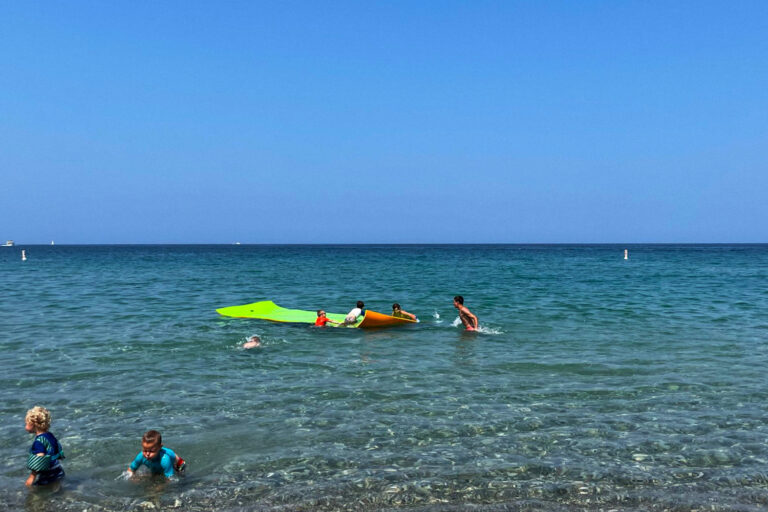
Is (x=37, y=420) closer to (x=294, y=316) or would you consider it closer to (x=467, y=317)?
(x=467, y=317)

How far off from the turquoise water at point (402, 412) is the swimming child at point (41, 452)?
0.72ft

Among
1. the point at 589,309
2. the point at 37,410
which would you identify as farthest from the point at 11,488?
the point at 589,309

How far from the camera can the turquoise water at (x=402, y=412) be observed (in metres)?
6.34

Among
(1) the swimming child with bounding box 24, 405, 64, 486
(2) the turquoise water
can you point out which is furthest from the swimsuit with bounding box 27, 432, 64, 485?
(2) the turquoise water

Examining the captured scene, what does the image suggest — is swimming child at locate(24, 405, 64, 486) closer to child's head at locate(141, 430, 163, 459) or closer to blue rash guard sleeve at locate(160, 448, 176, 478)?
child's head at locate(141, 430, 163, 459)

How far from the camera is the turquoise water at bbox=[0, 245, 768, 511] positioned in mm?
6340

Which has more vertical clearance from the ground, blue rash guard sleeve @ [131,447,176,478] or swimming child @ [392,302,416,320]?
swimming child @ [392,302,416,320]

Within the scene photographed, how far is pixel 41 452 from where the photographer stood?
248 inches

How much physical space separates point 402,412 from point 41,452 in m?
5.01

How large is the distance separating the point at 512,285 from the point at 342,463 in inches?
1121

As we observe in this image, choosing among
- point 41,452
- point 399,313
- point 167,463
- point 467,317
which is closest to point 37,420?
point 41,452

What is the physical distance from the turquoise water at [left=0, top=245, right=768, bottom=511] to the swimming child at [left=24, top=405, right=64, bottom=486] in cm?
22

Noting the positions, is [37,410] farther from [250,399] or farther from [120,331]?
[120,331]

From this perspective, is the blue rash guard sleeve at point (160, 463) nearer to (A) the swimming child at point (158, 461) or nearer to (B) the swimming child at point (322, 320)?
(A) the swimming child at point (158, 461)
